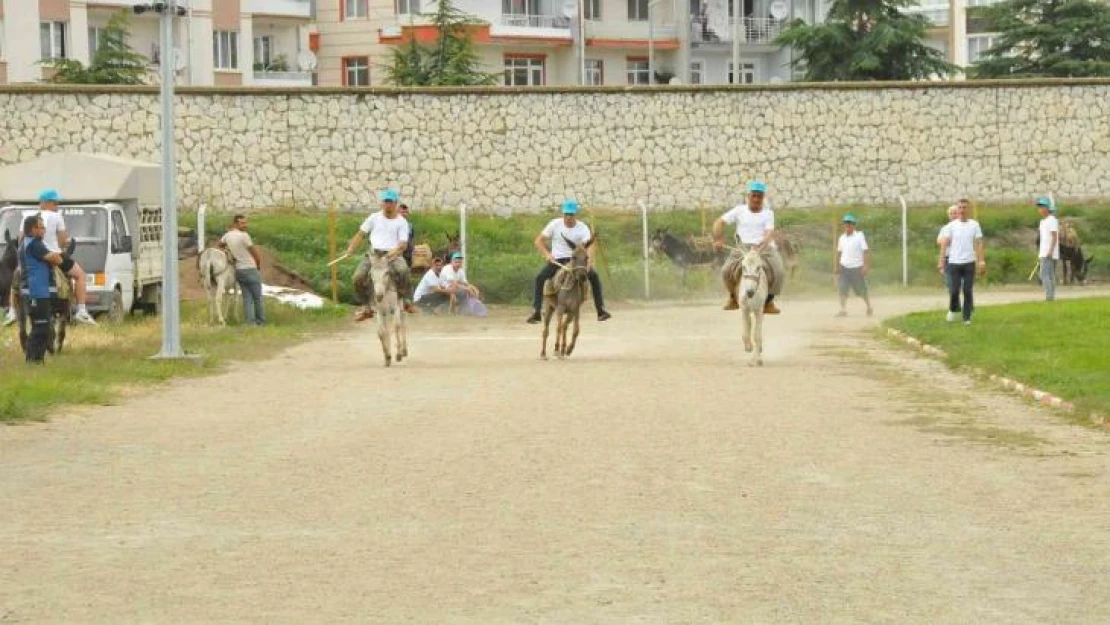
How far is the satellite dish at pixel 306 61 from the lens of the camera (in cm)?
7919

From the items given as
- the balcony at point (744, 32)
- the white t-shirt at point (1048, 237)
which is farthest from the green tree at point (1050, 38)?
the white t-shirt at point (1048, 237)

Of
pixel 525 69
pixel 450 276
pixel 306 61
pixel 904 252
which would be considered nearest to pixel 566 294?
pixel 450 276

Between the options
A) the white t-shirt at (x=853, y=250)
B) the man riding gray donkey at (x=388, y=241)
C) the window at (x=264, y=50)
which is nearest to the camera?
the man riding gray donkey at (x=388, y=241)

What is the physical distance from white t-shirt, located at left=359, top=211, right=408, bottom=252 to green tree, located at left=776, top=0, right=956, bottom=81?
43.5 m

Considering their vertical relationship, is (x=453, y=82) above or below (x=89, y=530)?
above

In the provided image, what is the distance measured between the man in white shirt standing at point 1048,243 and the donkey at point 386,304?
11849mm

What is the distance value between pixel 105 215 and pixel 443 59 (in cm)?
4229

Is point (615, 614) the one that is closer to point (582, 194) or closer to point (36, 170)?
point (36, 170)

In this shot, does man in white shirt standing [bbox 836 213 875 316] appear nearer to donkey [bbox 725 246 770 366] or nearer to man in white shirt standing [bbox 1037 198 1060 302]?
man in white shirt standing [bbox 1037 198 1060 302]

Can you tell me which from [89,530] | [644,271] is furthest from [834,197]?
[89,530]

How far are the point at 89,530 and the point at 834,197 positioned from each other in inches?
1533

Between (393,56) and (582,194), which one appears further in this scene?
(393,56)

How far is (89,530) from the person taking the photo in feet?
38.2

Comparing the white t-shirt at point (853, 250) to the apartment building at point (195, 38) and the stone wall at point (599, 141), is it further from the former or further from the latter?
the apartment building at point (195, 38)
